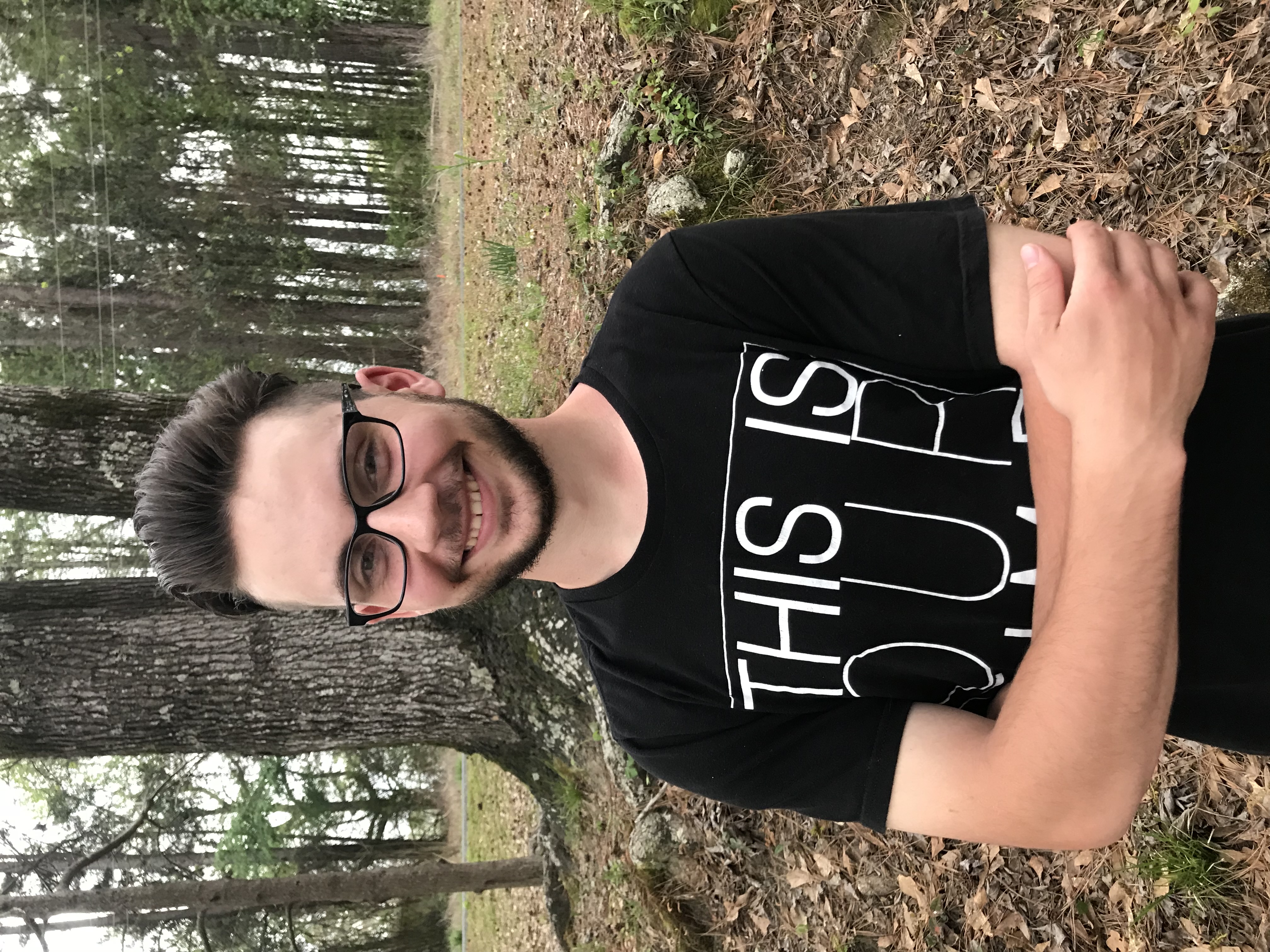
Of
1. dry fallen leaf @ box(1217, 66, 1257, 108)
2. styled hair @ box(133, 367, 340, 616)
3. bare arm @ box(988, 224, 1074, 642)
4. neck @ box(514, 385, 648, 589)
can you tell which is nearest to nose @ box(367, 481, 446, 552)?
neck @ box(514, 385, 648, 589)

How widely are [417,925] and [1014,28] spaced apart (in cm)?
1206

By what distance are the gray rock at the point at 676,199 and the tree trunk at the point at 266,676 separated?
2334mm

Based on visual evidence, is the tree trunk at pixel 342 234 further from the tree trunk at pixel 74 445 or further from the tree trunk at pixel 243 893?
the tree trunk at pixel 243 893

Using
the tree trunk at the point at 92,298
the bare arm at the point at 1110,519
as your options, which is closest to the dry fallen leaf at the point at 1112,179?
the bare arm at the point at 1110,519

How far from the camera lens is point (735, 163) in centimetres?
442

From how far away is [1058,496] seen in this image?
163 cm

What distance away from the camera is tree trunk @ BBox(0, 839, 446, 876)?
6.15 m

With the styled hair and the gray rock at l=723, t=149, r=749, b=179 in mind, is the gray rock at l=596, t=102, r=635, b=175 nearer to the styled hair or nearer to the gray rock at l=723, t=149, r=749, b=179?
the gray rock at l=723, t=149, r=749, b=179

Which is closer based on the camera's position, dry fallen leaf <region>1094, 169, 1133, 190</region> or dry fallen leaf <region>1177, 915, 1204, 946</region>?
dry fallen leaf <region>1177, 915, 1204, 946</region>

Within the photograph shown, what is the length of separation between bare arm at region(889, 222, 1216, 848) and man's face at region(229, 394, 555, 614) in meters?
1.32

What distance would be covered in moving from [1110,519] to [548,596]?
3422 millimetres

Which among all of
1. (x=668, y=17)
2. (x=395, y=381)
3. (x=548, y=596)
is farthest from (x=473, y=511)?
(x=668, y=17)

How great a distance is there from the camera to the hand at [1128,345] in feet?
4.27

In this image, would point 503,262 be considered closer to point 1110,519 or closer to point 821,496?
point 821,496
